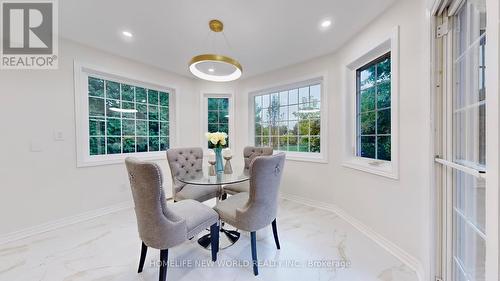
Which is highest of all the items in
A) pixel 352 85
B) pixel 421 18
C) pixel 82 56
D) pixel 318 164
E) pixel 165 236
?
pixel 82 56

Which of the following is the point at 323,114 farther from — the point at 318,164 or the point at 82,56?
the point at 82,56

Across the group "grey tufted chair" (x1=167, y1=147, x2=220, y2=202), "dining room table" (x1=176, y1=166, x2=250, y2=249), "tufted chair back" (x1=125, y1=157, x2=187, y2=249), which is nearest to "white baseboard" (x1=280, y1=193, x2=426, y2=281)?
"dining room table" (x1=176, y1=166, x2=250, y2=249)

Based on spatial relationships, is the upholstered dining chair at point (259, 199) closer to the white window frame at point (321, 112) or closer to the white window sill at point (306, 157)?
the white window sill at point (306, 157)

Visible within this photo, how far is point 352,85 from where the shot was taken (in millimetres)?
2521

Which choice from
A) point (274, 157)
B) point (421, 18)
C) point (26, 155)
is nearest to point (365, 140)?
point (421, 18)

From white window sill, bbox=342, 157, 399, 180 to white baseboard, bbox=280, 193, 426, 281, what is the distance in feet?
2.14

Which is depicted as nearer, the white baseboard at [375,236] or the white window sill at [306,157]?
the white baseboard at [375,236]

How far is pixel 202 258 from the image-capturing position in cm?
173

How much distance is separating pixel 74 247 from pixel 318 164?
10.4 feet

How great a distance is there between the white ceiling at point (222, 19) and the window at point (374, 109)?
1.73 feet

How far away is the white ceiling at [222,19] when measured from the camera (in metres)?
1.74

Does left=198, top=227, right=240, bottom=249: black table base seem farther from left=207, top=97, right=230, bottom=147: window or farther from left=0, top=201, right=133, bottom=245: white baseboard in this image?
left=207, top=97, right=230, bottom=147: window

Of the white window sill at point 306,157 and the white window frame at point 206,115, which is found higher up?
the white window frame at point 206,115

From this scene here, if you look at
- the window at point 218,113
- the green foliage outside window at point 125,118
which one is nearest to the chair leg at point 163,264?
the green foliage outside window at point 125,118
